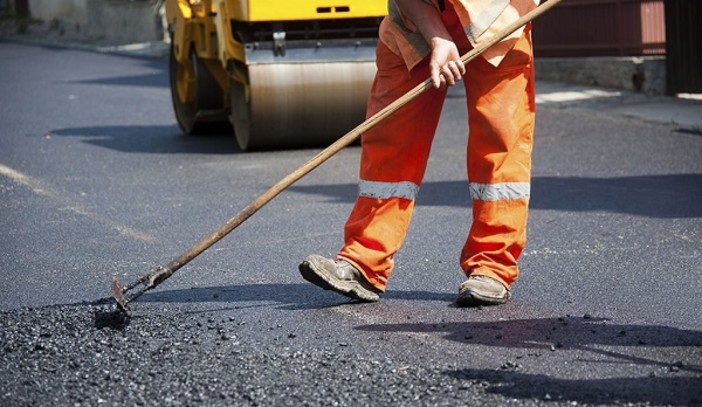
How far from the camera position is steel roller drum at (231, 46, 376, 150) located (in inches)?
438

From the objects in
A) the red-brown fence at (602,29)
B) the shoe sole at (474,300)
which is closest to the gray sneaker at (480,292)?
the shoe sole at (474,300)

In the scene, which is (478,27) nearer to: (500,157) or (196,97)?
(500,157)

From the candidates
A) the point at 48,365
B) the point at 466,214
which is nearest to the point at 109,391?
the point at 48,365

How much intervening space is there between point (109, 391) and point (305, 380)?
0.60m

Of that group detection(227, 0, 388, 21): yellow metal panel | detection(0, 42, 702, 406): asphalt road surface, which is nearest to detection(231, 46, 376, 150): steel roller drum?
detection(0, 42, 702, 406): asphalt road surface

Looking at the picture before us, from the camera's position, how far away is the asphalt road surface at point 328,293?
176 inches

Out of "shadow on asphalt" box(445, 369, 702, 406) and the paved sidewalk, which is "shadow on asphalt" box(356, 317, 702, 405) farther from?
the paved sidewalk

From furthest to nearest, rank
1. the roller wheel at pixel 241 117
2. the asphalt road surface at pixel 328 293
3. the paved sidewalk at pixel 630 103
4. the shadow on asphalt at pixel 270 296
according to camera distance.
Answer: the paved sidewalk at pixel 630 103 < the roller wheel at pixel 241 117 < the shadow on asphalt at pixel 270 296 < the asphalt road surface at pixel 328 293

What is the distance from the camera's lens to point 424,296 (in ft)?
19.4

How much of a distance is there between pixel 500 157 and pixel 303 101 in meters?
5.67

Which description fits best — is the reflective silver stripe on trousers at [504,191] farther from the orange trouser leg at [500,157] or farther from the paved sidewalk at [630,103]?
the paved sidewalk at [630,103]

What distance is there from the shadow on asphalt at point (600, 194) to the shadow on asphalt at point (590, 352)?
284 centimetres

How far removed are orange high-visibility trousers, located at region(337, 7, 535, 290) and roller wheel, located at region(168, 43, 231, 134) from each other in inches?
280

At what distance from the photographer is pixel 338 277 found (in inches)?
222
